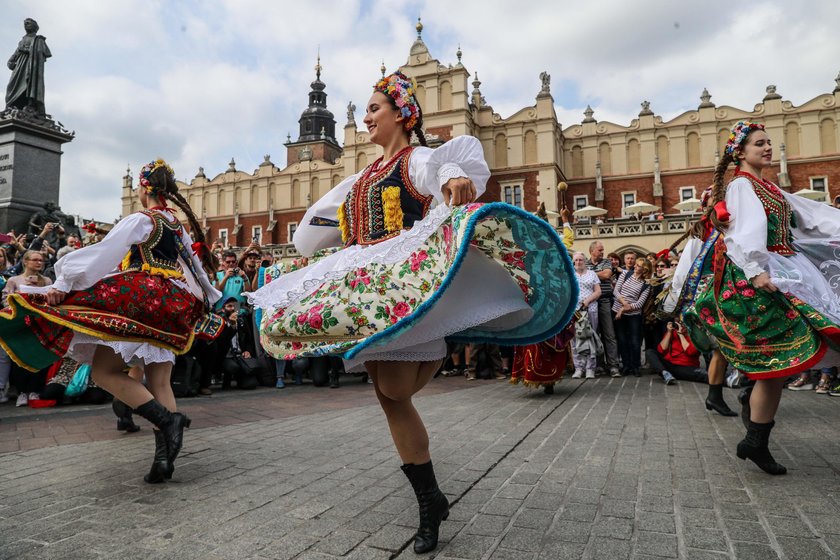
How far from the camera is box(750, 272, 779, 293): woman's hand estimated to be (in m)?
3.20

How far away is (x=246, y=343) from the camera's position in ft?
30.4

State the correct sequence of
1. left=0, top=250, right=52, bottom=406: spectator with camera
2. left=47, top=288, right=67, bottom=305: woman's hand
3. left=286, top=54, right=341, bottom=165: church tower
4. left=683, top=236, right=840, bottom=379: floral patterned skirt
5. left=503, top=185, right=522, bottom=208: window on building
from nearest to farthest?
left=683, top=236, right=840, bottom=379: floral patterned skirt
left=47, top=288, right=67, bottom=305: woman's hand
left=0, top=250, right=52, bottom=406: spectator with camera
left=503, top=185, right=522, bottom=208: window on building
left=286, top=54, right=341, bottom=165: church tower

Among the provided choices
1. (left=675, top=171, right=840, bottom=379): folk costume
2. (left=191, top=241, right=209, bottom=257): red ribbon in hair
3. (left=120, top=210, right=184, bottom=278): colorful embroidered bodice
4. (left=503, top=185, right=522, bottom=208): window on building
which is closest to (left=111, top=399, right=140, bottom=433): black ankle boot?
(left=191, top=241, right=209, bottom=257): red ribbon in hair

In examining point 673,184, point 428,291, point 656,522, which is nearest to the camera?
point 428,291

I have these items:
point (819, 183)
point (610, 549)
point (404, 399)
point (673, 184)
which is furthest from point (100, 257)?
point (819, 183)

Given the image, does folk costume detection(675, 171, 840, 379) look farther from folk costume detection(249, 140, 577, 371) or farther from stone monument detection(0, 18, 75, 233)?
stone monument detection(0, 18, 75, 233)

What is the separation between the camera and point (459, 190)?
2.37 metres

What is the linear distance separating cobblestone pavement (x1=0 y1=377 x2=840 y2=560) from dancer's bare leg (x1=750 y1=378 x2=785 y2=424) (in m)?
0.36

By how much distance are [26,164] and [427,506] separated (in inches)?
534

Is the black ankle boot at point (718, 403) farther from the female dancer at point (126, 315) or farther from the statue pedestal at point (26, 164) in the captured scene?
the statue pedestal at point (26, 164)

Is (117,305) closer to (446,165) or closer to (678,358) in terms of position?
(446,165)

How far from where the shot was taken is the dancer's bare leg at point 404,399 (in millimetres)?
2416

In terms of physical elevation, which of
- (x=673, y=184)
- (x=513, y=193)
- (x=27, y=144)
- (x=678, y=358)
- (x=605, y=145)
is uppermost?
(x=605, y=145)

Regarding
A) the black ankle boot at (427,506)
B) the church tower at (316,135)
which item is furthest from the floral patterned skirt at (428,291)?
the church tower at (316,135)
